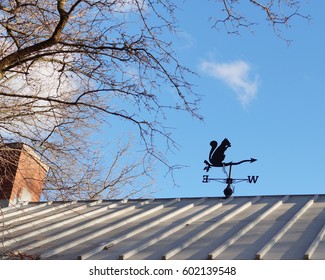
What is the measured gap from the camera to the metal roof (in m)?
7.40

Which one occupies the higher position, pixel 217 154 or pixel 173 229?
pixel 217 154

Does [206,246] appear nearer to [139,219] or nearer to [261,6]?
[139,219]

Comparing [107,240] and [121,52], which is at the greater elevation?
[121,52]

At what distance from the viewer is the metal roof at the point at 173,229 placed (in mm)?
7402

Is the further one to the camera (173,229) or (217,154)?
(217,154)

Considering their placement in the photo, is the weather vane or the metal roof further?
the weather vane

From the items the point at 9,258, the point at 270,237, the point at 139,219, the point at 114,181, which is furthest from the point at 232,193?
the point at 114,181

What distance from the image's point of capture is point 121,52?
7895 millimetres

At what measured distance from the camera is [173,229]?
8844mm

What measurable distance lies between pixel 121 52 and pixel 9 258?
10.3ft

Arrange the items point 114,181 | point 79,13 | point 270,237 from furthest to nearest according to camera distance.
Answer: point 114,181 → point 79,13 → point 270,237

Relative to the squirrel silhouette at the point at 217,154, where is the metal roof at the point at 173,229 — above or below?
below

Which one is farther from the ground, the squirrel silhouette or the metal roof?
the squirrel silhouette

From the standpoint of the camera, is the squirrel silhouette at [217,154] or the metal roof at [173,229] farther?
the squirrel silhouette at [217,154]
